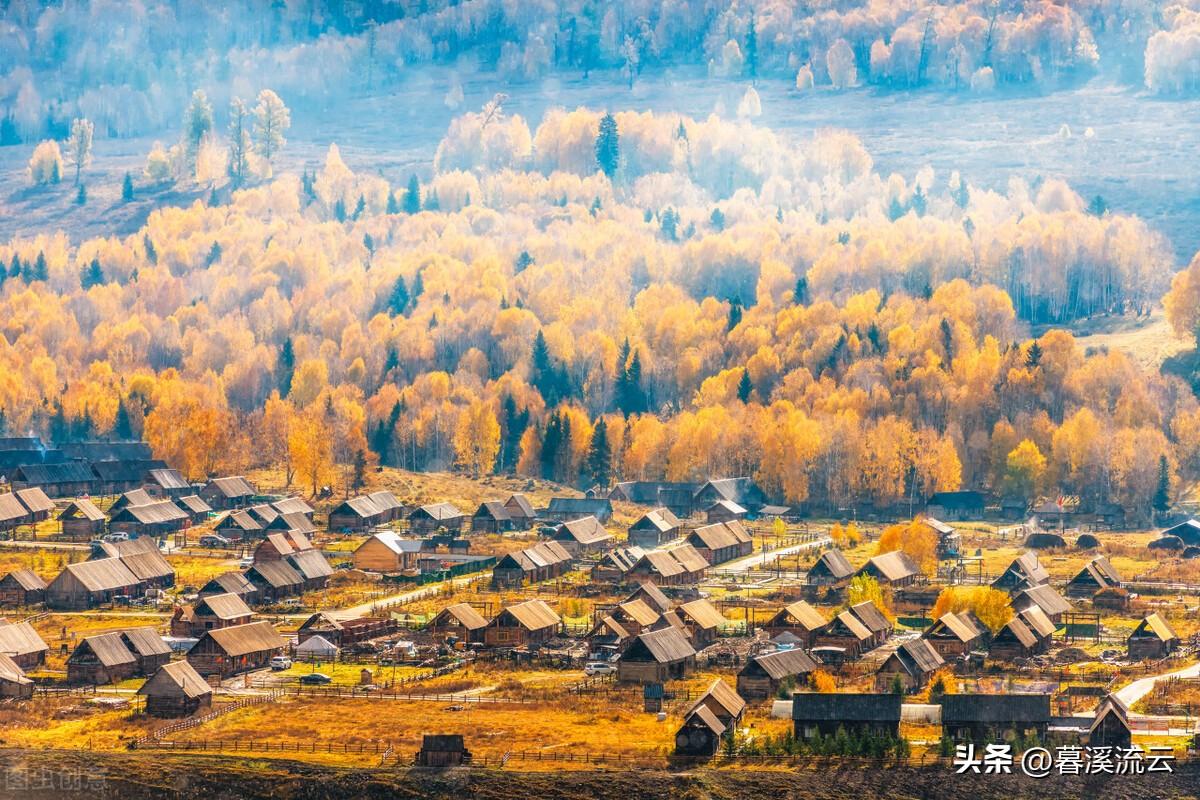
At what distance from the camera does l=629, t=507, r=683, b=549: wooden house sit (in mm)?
108875

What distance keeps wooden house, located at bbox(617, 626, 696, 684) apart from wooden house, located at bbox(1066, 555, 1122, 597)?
951 inches

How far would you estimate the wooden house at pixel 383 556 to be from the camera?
9994 cm

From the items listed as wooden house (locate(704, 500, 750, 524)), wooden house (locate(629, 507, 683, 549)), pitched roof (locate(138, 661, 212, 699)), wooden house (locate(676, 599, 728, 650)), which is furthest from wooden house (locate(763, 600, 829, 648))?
wooden house (locate(704, 500, 750, 524))

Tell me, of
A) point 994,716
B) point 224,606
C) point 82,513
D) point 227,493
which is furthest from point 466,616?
point 227,493

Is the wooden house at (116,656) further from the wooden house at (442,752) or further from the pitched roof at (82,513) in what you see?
the pitched roof at (82,513)

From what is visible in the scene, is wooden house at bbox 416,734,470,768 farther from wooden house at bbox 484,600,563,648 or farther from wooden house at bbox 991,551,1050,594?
wooden house at bbox 991,551,1050,594

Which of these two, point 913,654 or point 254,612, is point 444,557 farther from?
point 913,654

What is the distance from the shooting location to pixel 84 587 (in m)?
86.8

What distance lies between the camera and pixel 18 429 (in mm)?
147250

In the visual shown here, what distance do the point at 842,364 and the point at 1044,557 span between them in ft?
142

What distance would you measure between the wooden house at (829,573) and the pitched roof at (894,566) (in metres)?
1.37

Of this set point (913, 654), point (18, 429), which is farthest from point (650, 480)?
point (913, 654)

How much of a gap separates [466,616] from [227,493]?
4425cm

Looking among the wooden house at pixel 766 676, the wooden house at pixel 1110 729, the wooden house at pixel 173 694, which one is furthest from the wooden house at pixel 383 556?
the wooden house at pixel 1110 729
